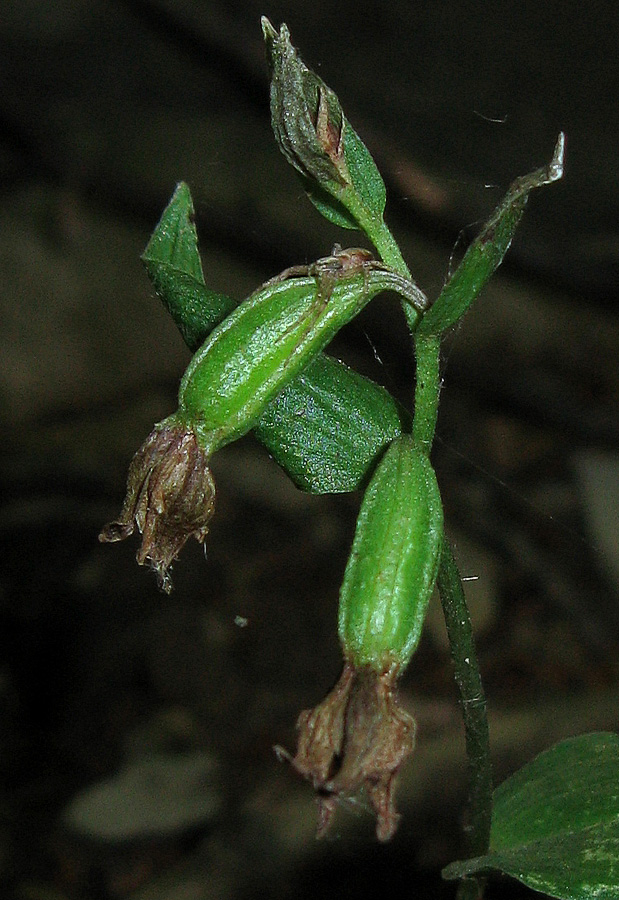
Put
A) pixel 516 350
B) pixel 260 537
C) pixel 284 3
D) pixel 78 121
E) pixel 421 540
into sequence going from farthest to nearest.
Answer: pixel 284 3
pixel 78 121
pixel 516 350
pixel 260 537
pixel 421 540

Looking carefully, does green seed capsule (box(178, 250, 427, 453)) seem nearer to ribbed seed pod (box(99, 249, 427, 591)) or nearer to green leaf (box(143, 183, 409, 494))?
ribbed seed pod (box(99, 249, 427, 591))

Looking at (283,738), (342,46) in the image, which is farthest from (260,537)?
(342,46)

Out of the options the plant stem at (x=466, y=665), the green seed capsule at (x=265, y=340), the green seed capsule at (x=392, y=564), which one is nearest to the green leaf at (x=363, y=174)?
the green seed capsule at (x=265, y=340)

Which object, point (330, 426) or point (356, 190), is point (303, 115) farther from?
point (330, 426)

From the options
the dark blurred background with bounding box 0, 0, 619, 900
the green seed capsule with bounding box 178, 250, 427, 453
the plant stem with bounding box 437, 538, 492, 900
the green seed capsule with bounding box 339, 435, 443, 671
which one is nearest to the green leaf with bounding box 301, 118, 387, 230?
the green seed capsule with bounding box 178, 250, 427, 453

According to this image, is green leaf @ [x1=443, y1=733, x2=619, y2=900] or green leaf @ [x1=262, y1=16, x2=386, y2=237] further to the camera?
green leaf @ [x1=443, y1=733, x2=619, y2=900]

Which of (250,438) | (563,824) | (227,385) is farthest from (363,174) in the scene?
(250,438)

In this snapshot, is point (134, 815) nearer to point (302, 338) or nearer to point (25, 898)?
point (25, 898)

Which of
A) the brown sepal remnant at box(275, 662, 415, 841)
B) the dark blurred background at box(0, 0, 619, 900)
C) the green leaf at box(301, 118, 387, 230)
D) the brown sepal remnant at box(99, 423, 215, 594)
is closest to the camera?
the brown sepal remnant at box(275, 662, 415, 841)
